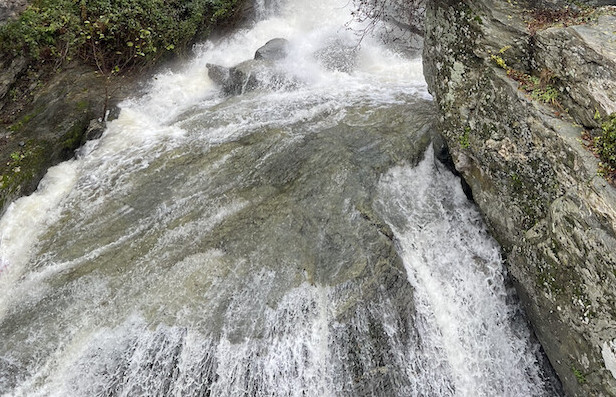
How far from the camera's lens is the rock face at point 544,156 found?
5191mm

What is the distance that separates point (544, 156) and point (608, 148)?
98 cm

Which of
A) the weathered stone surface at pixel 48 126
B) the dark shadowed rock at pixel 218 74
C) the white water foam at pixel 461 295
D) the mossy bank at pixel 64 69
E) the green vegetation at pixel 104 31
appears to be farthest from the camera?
the dark shadowed rock at pixel 218 74

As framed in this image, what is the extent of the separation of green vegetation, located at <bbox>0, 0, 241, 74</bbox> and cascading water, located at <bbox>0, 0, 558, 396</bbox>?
3661mm

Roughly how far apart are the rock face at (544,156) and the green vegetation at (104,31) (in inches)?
349

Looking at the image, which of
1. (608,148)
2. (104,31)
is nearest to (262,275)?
(608,148)

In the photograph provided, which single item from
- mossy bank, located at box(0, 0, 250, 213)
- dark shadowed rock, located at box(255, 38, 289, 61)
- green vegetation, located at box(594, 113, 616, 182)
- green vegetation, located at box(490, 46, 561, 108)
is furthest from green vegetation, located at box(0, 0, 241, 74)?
green vegetation, located at box(594, 113, 616, 182)

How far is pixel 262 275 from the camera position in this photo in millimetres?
6629

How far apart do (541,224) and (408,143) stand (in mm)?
3187

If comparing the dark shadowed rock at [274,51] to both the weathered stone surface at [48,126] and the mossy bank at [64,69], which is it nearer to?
the mossy bank at [64,69]

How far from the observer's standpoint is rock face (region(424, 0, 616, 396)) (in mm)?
5191

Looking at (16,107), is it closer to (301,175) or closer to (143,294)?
(143,294)

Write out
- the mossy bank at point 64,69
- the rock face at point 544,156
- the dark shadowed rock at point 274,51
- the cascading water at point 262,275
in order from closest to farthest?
the rock face at point 544,156 → the cascading water at point 262,275 → the mossy bank at point 64,69 → the dark shadowed rock at point 274,51

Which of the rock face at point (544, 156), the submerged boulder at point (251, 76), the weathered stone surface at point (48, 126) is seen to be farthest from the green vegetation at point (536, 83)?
the weathered stone surface at point (48, 126)

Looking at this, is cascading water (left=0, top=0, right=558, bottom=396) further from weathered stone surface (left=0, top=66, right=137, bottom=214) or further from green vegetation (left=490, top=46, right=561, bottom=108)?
green vegetation (left=490, top=46, right=561, bottom=108)
